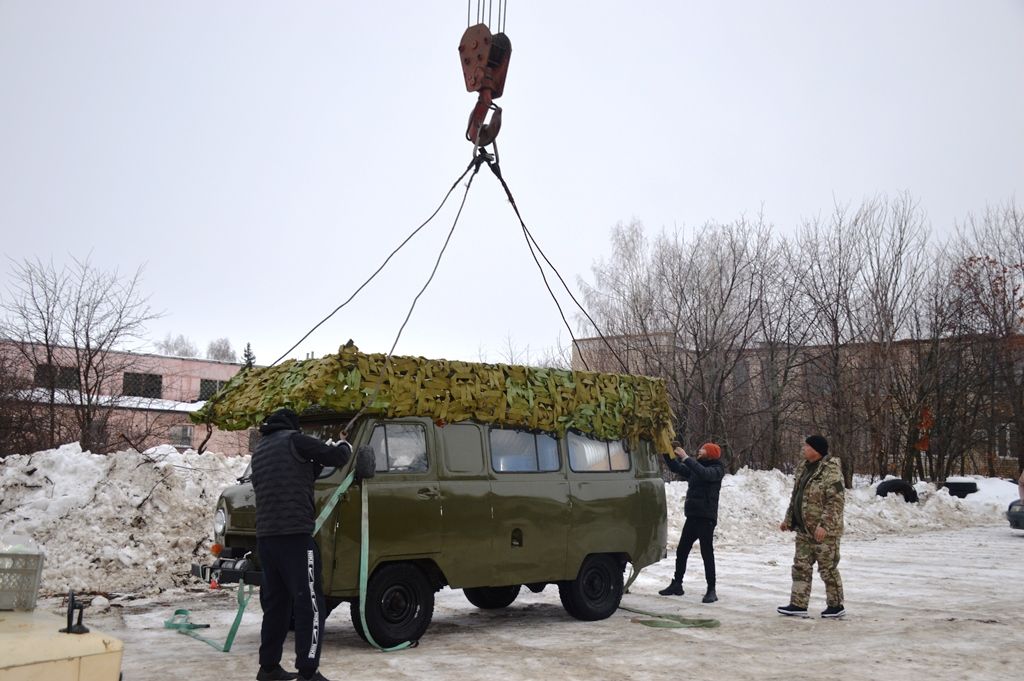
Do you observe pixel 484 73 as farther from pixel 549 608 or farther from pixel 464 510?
pixel 549 608

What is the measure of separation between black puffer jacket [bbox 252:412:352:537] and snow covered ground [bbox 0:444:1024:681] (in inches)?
49.1

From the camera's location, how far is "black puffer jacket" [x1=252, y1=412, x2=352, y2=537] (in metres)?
6.99

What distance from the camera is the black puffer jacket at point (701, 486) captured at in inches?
448

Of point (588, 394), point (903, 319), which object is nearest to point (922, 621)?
point (588, 394)

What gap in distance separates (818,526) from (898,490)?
63.9 ft

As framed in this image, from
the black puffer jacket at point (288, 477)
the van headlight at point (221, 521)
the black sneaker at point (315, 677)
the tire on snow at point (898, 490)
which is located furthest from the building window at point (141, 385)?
the black sneaker at point (315, 677)

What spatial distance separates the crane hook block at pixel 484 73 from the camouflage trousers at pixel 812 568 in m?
5.59

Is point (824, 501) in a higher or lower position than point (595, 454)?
lower

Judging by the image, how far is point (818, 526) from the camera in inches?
389

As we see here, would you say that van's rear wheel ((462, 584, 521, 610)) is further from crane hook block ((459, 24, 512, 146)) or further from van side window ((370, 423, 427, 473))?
crane hook block ((459, 24, 512, 146))

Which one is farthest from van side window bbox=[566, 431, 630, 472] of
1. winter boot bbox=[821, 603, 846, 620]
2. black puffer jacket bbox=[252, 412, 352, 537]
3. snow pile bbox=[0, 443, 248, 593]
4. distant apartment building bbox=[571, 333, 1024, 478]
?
distant apartment building bbox=[571, 333, 1024, 478]

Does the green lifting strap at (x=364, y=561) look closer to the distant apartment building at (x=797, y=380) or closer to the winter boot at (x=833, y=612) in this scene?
the winter boot at (x=833, y=612)

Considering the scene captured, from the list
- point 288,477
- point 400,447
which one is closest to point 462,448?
point 400,447

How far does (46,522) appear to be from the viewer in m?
13.6
